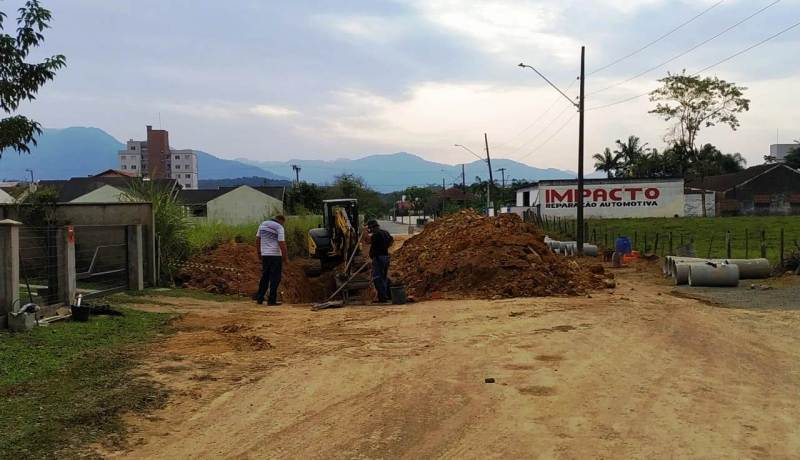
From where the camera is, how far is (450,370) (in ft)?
24.1

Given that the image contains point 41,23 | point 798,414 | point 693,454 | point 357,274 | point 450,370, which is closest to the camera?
point 693,454

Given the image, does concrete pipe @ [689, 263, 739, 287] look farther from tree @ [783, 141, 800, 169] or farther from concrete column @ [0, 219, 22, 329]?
tree @ [783, 141, 800, 169]

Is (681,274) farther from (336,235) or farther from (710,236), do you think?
(710,236)

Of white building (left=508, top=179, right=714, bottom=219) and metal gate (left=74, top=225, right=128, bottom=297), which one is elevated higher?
white building (left=508, top=179, right=714, bottom=219)

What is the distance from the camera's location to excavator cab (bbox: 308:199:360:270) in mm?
18469

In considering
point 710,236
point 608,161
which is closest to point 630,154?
point 608,161

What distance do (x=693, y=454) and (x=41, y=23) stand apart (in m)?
8.81

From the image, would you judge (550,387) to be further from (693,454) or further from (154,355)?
(154,355)

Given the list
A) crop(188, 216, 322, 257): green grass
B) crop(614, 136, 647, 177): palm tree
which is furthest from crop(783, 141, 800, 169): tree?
crop(188, 216, 322, 257): green grass

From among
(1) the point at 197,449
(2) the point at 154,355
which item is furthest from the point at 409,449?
(2) the point at 154,355

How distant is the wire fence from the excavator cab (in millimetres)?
12031

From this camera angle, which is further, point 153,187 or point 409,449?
point 153,187

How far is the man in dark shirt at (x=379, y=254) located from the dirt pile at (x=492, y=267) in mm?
1435

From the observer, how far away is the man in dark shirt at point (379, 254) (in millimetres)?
14570
